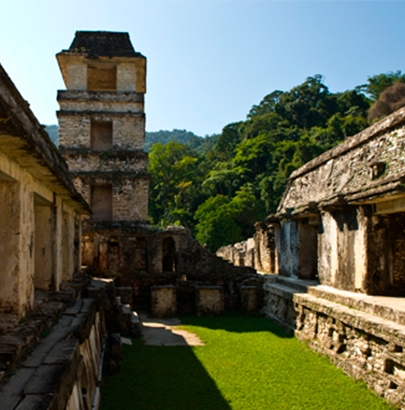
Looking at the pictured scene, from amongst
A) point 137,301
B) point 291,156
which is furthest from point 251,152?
Answer: point 137,301

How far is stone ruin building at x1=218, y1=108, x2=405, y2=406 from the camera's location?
6246 mm

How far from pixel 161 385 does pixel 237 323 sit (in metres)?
4.88

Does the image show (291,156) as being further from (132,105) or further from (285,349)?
→ (285,349)

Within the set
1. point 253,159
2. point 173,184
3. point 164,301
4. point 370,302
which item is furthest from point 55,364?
point 253,159

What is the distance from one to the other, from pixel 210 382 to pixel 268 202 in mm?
29346

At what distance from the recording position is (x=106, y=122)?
54.0ft

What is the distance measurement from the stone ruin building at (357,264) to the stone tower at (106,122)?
247 inches

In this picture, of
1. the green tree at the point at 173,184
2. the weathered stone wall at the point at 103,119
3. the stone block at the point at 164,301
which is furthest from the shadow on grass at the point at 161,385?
the green tree at the point at 173,184

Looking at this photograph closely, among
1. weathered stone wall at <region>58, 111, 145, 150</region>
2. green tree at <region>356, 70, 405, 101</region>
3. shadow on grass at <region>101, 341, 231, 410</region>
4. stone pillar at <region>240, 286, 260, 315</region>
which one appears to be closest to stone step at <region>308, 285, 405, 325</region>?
shadow on grass at <region>101, 341, 231, 410</region>

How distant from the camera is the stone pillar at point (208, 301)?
12.2 m

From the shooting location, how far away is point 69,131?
1588 centimetres

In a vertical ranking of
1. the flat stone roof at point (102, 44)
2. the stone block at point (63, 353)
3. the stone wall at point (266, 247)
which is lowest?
the stone block at point (63, 353)

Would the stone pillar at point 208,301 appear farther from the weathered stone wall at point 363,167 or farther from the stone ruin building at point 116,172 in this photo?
Answer: the weathered stone wall at point 363,167

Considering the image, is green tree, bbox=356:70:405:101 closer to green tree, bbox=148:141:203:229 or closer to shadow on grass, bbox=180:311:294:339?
green tree, bbox=148:141:203:229
